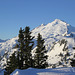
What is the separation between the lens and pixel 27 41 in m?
33.5

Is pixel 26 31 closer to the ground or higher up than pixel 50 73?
higher up

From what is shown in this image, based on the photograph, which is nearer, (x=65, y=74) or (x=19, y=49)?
(x=65, y=74)

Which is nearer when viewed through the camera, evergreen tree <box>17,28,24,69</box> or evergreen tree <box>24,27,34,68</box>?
evergreen tree <box>17,28,24,69</box>

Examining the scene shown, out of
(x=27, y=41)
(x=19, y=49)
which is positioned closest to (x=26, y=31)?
(x=27, y=41)

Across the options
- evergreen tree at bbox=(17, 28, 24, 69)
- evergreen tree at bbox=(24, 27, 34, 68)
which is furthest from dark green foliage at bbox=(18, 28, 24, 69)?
evergreen tree at bbox=(24, 27, 34, 68)

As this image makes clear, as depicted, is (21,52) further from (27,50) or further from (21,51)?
(27,50)

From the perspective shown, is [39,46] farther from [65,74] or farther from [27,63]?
[65,74]

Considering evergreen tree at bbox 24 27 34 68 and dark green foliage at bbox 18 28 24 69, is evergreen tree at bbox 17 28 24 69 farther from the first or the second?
evergreen tree at bbox 24 27 34 68

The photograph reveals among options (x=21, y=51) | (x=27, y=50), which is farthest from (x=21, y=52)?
(x=27, y=50)

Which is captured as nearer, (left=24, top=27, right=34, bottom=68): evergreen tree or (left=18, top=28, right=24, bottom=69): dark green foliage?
(left=18, top=28, right=24, bottom=69): dark green foliage

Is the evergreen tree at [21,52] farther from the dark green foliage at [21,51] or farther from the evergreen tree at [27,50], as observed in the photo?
the evergreen tree at [27,50]

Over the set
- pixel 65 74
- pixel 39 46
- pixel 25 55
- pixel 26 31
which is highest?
pixel 26 31

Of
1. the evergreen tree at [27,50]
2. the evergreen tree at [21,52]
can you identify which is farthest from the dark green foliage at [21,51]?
the evergreen tree at [27,50]

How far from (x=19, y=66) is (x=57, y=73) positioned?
19770mm
